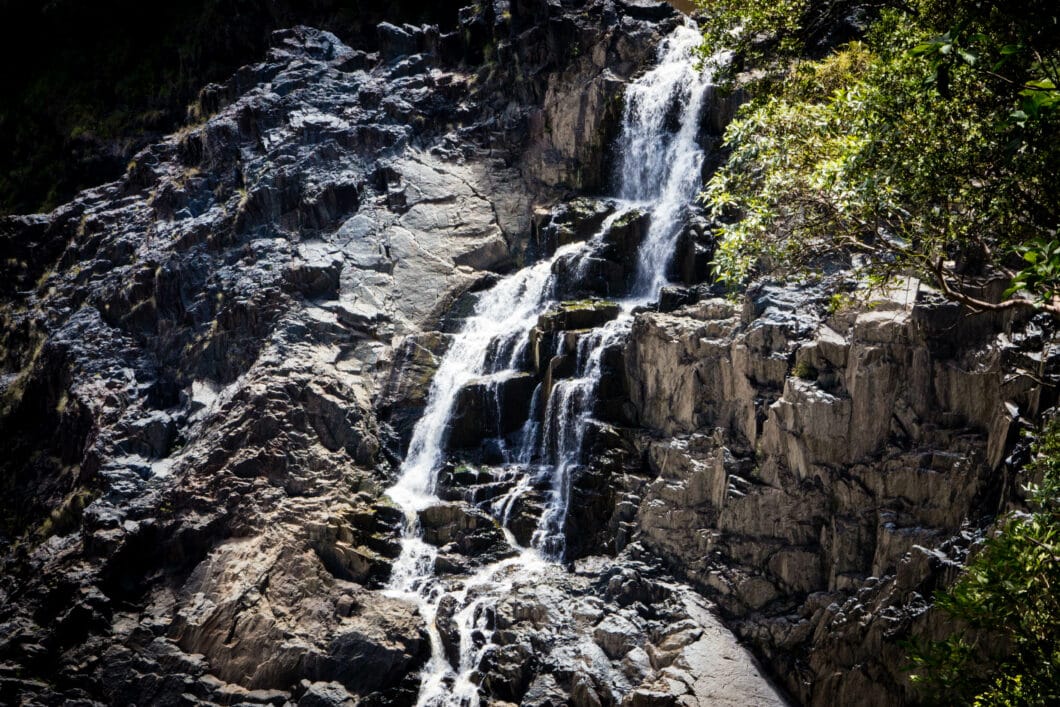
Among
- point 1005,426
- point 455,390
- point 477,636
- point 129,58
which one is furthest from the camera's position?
point 129,58

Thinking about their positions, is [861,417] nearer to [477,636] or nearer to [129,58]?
[477,636]

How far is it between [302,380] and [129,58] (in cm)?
3541

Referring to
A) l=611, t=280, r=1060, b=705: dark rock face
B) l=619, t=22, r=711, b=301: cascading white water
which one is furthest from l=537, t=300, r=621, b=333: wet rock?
l=611, t=280, r=1060, b=705: dark rock face

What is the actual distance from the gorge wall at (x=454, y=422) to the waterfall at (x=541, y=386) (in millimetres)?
461

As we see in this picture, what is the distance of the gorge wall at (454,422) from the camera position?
73.7 feet

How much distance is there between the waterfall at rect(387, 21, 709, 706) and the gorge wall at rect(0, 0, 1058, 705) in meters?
0.46

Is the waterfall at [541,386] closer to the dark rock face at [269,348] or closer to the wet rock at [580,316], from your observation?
the wet rock at [580,316]

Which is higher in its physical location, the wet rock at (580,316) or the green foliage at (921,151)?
the green foliage at (921,151)

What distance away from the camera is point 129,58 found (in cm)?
Result: 5594

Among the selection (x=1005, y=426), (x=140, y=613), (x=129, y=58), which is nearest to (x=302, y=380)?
(x=140, y=613)

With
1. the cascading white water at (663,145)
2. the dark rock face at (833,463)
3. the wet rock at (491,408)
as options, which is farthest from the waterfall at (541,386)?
the dark rock face at (833,463)

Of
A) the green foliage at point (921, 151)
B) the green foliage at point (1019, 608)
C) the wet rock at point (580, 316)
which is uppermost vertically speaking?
the green foliage at point (921, 151)

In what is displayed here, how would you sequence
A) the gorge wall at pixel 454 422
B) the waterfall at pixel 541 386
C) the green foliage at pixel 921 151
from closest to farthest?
the green foliage at pixel 921 151 → the gorge wall at pixel 454 422 → the waterfall at pixel 541 386

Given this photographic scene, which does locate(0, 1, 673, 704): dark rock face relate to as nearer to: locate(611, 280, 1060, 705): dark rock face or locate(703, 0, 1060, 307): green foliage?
locate(611, 280, 1060, 705): dark rock face
